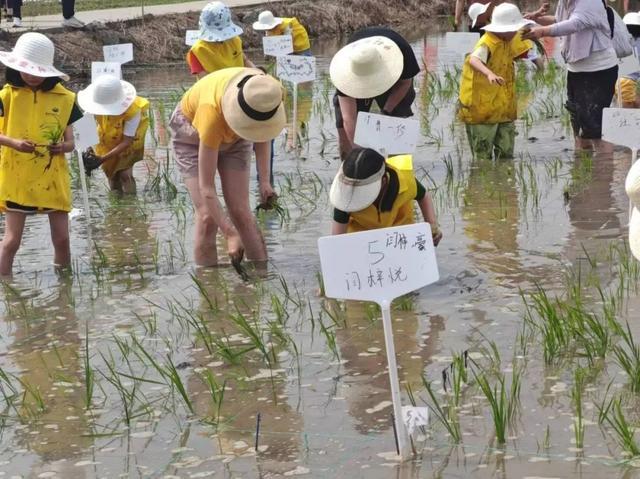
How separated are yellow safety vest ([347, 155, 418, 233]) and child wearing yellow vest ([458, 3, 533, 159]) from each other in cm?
301

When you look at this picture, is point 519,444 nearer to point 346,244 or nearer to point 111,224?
point 346,244

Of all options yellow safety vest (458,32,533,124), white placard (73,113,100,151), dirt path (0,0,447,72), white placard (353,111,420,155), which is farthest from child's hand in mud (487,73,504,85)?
dirt path (0,0,447,72)

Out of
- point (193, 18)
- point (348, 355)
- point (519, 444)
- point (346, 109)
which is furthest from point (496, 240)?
point (193, 18)

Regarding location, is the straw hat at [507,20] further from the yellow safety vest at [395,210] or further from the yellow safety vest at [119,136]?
the yellow safety vest at [395,210]

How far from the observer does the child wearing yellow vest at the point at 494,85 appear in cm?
922

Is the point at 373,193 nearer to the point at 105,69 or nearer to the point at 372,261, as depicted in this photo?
the point at 372,261

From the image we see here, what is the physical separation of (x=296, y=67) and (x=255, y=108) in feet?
14.9

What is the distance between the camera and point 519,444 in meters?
4.46

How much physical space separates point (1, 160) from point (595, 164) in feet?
14.2

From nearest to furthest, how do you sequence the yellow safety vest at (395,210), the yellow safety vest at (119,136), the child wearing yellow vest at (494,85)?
the yellow safety vest at (395,210) < the yellow safety vest at (119,136) < the child wearing yellow vest at (494,85)

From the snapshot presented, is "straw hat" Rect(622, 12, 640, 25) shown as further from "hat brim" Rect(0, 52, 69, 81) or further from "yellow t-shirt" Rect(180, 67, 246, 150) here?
"hat brim" Rect(0, 52, 69, 81)

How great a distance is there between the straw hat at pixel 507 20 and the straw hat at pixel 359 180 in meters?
3.55

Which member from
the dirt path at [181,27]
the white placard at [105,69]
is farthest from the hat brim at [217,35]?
the dirt path at [181,27]

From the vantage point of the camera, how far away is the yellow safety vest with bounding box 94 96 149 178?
9070mm
